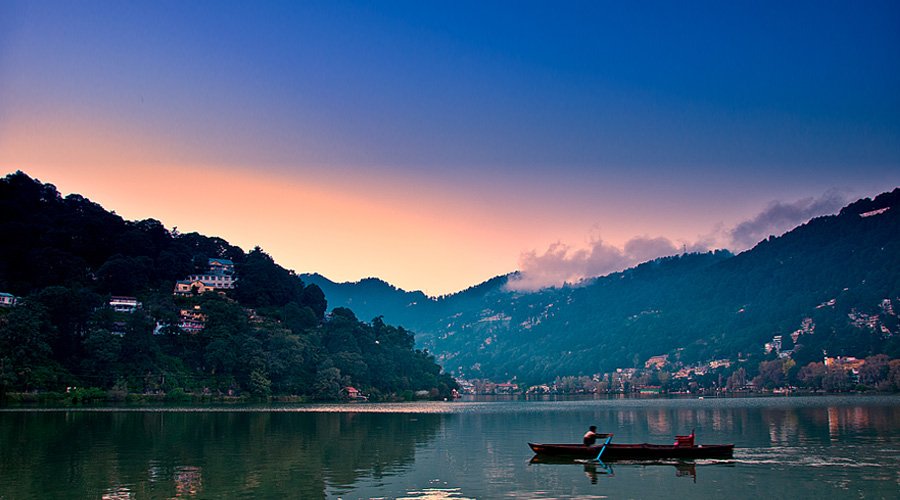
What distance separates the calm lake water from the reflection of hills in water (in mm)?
84

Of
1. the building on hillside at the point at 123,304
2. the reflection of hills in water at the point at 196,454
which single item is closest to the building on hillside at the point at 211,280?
the building on hillside at the point at 123,304

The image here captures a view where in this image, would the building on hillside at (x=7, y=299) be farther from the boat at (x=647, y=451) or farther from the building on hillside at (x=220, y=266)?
the boat at (x=647, y=451)

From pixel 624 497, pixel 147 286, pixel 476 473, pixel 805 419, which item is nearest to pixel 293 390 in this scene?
pixel 147 286

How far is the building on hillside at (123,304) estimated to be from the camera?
123694mm

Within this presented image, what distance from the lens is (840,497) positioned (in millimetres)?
25672

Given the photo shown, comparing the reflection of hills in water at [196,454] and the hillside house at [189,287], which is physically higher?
the hillside house at [189,287]

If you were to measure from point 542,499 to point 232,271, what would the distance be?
158 m

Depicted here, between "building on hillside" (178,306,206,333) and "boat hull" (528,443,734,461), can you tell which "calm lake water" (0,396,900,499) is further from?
"building on hillside" (178,306,206,333)

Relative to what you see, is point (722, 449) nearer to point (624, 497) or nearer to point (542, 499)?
point (624, 497)

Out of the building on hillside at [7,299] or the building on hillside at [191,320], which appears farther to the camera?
the building on hillside at [191,320]

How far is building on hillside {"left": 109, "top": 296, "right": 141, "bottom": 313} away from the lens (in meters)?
124

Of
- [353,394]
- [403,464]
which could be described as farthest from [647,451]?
[353,394]

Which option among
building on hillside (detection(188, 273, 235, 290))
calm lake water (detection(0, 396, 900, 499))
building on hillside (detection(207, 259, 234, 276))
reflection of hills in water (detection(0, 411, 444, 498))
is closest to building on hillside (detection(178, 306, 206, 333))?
building on hillside (detection(188, 273, 235, 290))

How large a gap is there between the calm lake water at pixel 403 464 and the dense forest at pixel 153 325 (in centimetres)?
4462
